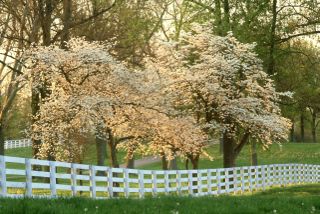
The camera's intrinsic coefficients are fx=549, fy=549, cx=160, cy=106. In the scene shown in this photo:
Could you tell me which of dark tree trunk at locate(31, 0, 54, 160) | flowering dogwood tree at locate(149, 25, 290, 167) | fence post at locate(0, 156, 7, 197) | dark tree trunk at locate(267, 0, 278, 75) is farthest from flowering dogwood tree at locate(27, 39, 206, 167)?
fence post at locate(0, 156, 7, 197)

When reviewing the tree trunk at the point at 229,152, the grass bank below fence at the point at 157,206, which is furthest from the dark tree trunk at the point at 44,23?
the grass bank below fence at the point at 157,206

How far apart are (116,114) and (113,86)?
1.38m

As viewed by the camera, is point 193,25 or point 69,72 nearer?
point 69,72

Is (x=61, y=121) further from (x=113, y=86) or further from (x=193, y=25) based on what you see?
(x=193, y=25)

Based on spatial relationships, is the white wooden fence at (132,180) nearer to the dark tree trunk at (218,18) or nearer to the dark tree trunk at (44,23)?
the dark tree trunk at (44,23)

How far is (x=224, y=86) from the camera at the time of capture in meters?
30.7

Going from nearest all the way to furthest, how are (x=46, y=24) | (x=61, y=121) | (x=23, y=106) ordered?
(x=61, y=121) → (x=46, y=24) → (x=23, y=106)

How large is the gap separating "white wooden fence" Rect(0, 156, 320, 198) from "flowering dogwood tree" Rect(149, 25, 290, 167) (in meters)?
2.35

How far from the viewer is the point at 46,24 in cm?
2852

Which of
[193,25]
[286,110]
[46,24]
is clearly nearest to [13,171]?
[46,24]

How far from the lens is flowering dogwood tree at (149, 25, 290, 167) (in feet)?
96.8

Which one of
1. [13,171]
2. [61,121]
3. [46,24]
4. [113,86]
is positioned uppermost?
[46,24]

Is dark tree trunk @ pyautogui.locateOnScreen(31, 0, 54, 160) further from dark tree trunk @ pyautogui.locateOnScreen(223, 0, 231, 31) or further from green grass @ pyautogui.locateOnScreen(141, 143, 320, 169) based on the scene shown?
green grass @ pyautogui.locateOnScreen(141, 143, 320, 169)

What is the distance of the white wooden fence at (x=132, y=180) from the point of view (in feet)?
43.2
